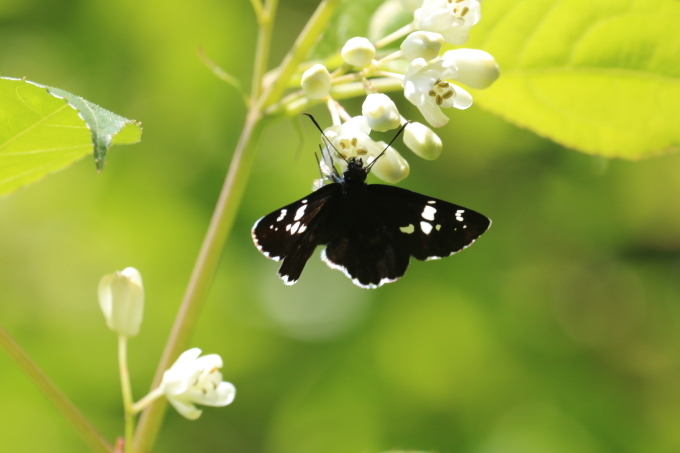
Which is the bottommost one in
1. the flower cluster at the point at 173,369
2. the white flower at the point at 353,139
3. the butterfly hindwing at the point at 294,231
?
the flower cluster at the point at 173,369

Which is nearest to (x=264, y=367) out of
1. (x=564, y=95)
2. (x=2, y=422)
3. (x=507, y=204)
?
(x=2, y=422)

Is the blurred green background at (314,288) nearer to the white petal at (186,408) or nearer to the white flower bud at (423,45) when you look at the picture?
the white petal at (186,408)

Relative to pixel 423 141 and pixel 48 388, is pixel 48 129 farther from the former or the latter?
pixel 423 141

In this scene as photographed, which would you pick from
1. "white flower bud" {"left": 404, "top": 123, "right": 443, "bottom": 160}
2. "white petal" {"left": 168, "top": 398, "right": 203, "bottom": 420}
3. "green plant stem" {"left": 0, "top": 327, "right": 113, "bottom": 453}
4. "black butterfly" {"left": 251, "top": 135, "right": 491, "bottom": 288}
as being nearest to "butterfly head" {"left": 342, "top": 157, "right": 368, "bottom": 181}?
"black butterfly" {"left": 251, "top": 135, "right": 491, "bottom": 288}

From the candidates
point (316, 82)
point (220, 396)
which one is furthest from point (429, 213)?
point (220, 396)

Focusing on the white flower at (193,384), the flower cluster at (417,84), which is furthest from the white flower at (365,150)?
the white flower at (193,384)

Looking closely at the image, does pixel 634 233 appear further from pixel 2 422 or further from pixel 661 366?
pixel 2 422
